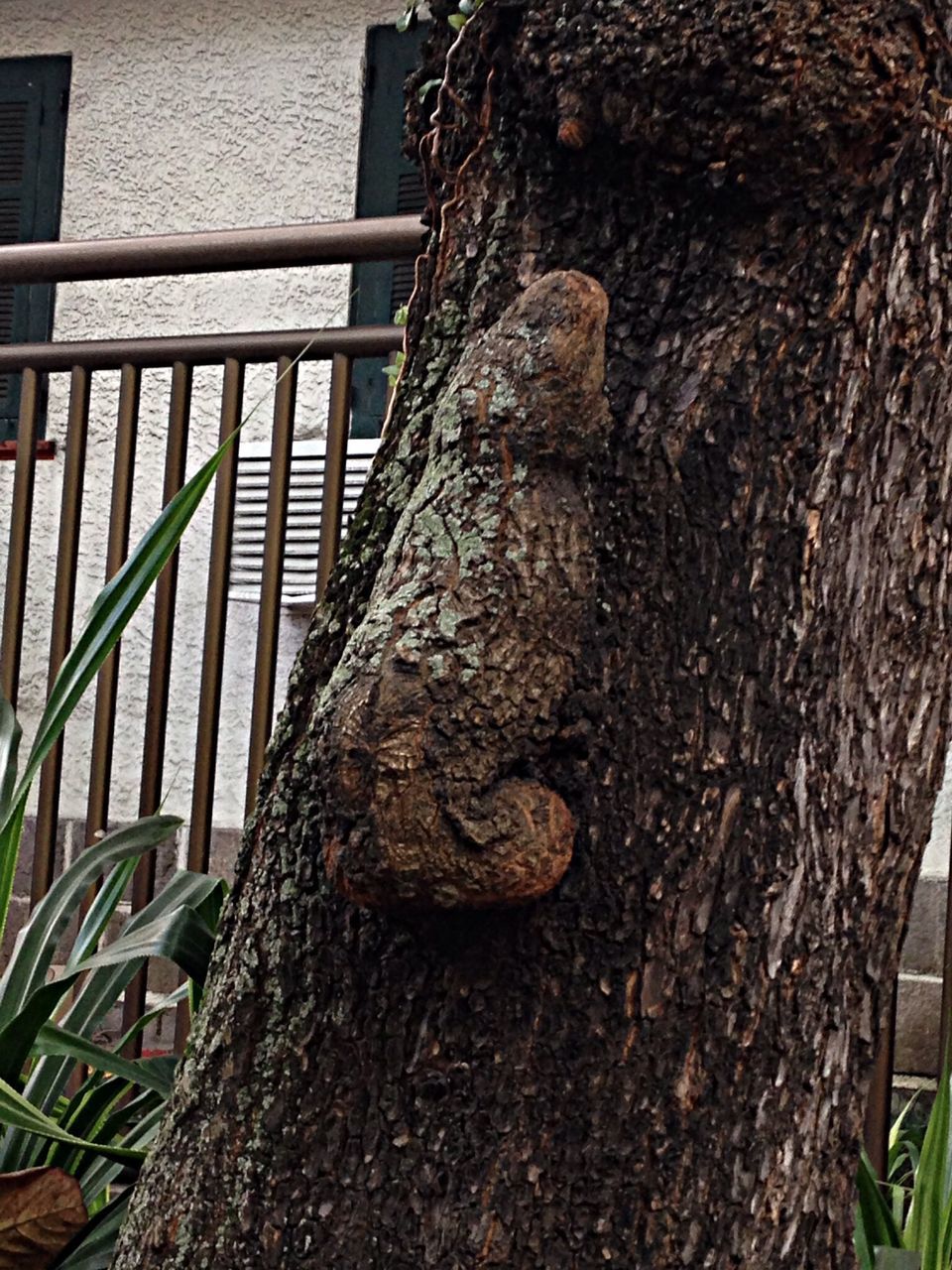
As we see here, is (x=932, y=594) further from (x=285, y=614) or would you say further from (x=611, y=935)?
(x=285, y=614)

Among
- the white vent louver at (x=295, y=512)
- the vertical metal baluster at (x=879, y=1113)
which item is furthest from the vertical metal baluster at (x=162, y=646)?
the white vent louver at (x=295, y=512)

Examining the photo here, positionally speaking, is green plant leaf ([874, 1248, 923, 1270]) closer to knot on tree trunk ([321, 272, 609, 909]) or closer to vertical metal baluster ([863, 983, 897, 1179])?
vertical metal baluster ([863, 983, 897, 1179])

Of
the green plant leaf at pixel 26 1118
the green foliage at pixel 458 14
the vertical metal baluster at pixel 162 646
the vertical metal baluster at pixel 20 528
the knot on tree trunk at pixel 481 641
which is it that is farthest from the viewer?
the vertical metal baluster at pixel 20 528

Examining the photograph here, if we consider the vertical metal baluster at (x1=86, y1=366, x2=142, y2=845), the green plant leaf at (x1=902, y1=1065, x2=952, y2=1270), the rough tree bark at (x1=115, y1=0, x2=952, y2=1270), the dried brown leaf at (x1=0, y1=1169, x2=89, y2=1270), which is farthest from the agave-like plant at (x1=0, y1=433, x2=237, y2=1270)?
the green plant leaf at (x1=902, y1=1065, x2=952, y2=1270)

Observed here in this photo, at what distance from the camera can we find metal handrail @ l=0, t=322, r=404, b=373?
226cm

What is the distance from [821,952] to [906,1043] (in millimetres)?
2694

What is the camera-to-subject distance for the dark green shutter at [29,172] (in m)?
5.16

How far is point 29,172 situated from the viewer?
5.18 metres

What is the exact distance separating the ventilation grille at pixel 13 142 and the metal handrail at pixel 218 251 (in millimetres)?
2951

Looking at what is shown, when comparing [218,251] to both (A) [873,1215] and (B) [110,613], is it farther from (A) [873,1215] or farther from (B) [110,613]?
(A) [873,1215]

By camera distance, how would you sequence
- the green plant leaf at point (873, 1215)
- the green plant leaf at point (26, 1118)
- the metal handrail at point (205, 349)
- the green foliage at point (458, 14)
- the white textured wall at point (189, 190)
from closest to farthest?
the green foliage at point (458, 14) → the green plant leaf at point (26, 1118) → the green plant leaf at point (873, 1215) → the metal handrail at point (205, 349) → the white textured wall at point (189, 190)

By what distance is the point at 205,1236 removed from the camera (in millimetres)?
1094

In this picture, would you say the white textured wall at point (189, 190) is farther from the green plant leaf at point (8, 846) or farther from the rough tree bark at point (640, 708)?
the rough tree bark at point (640, 708)

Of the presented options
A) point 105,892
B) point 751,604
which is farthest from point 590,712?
point 105,892
